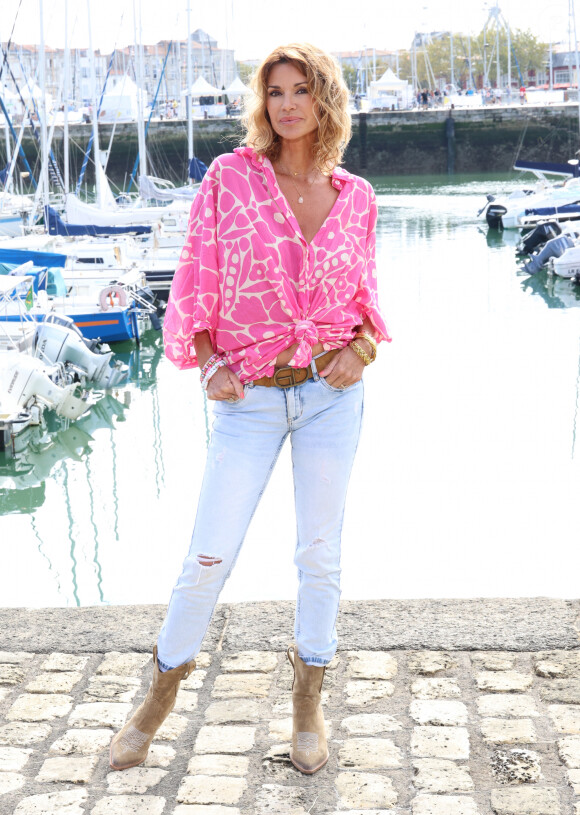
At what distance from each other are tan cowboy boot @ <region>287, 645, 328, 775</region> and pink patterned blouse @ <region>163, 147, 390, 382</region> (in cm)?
72

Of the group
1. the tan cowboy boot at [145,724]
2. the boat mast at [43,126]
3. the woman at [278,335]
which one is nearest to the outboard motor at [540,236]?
the boat mast at [43,126]

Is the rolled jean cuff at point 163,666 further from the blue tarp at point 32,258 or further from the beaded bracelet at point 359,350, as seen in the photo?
the blue tarp at point 32,258

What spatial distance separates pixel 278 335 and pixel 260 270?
15 cm

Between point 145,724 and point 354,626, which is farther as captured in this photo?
point 354,626

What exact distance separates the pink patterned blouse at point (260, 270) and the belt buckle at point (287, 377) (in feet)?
0.07

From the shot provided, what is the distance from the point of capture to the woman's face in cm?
241

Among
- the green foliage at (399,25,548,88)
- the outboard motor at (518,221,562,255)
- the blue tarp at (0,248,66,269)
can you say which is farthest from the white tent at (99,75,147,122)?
the green foliage at (399,25,548,88)

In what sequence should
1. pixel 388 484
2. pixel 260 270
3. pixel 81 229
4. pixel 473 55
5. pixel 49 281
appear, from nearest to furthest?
pixel 260 270, pixel 388 484, pixel 49 281, pixel 81 229, pixel 473 55

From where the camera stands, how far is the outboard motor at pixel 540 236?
20.1m

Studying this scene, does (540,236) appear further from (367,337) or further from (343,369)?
(343,369)

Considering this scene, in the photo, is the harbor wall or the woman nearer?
the woman

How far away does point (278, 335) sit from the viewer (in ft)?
7.90

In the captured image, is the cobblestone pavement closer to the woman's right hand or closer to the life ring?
the woman's right hand

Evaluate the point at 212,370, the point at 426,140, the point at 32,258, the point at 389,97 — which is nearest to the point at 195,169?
the point at 32,258
